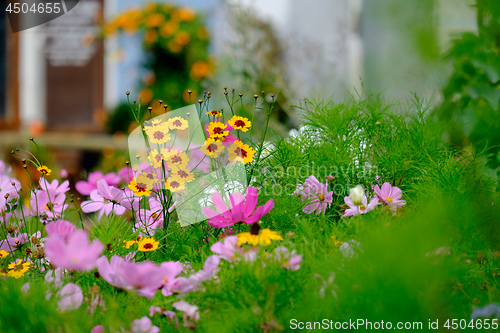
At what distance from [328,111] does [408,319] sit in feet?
1.51

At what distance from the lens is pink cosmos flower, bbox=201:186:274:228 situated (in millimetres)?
567

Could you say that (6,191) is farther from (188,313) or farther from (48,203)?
(188,313)

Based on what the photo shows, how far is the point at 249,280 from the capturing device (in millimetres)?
458

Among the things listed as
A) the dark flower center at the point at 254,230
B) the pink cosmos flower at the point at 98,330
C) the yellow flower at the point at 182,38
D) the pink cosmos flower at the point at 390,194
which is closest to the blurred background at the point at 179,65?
the yellow flower at the point at 182,38

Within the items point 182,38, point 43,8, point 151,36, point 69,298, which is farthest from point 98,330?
point 151,36

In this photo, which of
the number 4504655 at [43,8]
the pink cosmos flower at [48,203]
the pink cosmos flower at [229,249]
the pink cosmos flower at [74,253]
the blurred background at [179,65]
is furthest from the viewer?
the blurred background at [179,65]

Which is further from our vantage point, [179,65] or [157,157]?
[179,65]

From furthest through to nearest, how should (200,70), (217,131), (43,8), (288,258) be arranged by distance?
(200,70) < (43,8) < (217,131) < (288,258)

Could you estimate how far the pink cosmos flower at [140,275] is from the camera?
1.37 feet

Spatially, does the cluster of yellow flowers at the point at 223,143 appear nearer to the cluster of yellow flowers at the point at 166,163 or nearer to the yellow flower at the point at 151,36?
the cluster of yellow flowers at the point at 166,163

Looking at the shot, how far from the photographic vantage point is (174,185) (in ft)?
2.07

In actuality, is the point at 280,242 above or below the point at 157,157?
below

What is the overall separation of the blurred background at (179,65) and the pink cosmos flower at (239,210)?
1.38 feet

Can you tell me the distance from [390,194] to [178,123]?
0.32 meters
